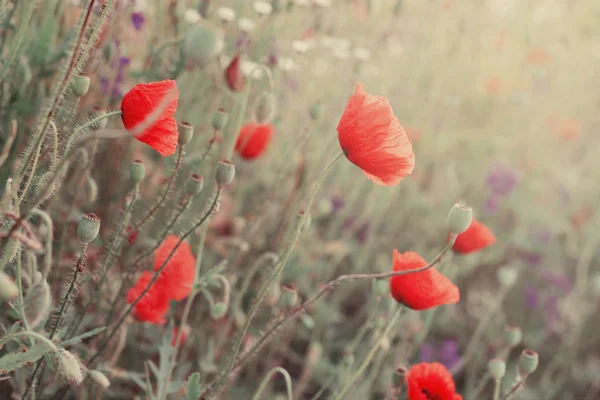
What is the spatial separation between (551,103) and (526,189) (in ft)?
2.99

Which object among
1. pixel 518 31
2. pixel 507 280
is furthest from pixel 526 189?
pixel 507 280

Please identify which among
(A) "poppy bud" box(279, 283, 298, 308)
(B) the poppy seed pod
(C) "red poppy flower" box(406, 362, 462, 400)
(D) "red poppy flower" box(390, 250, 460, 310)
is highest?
(B) the poppy seed pod

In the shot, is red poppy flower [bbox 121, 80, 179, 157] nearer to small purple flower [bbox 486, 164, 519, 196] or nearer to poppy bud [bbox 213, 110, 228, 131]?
poppy bud [bbox 213, 110, 228, 131]

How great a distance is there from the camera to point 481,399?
203 centimetres

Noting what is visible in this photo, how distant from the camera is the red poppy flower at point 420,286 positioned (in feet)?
3.35

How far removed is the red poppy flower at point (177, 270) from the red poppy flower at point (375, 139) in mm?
398

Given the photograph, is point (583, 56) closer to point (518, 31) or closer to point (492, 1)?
point (518, 31)

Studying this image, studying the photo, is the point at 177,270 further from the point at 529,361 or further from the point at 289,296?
the point at 529,361

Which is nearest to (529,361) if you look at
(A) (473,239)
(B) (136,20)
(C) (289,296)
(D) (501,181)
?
(A) (473,239)

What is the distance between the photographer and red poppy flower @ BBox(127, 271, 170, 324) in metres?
1.15

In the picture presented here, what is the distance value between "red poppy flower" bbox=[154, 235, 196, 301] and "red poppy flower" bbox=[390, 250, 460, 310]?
38 centimetres

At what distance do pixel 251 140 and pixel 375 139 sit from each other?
26.0 inches

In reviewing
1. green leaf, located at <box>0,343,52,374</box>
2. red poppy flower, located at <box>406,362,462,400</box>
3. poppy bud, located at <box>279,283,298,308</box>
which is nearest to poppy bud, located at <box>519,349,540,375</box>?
red poppy flower, located at <box>406,362,462,400</box>

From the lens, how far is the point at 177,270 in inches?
44.9
